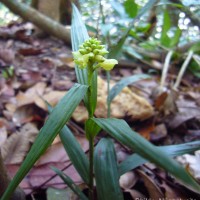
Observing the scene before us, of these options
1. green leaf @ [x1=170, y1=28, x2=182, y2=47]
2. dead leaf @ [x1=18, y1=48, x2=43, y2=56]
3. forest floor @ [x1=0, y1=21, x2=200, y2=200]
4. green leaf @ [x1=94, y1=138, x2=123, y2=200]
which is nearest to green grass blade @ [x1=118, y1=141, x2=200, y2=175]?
green leaf @ [x1=94, y1=138, x2=123, y2=200]

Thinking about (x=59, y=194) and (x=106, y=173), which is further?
(x=59, y=194)

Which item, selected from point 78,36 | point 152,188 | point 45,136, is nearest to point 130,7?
point 78,36

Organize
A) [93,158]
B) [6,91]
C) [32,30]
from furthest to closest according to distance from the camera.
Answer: [32,30] < [6,91] < [93,158]

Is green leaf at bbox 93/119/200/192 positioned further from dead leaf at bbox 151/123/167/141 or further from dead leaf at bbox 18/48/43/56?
dead leaf at bbox 18/48/43/56

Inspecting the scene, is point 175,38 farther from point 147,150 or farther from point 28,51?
point 147,150

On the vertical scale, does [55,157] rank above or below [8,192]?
below

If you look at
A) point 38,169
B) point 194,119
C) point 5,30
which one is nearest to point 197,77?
point 194,119

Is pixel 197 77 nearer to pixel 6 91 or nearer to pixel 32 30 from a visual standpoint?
pixel 6 91

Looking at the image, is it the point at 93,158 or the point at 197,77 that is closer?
the point at 93,158
